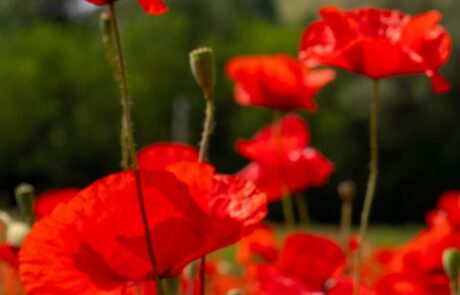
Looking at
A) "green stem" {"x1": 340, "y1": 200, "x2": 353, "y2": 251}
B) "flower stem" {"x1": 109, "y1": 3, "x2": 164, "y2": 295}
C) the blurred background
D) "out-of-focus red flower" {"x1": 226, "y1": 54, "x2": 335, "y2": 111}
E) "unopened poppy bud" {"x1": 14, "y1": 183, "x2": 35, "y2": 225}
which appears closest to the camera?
"flower stem" {"x1": 109, "y1": 3, "x2": 164, "y2": 295}

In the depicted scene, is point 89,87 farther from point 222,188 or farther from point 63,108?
point 222,188

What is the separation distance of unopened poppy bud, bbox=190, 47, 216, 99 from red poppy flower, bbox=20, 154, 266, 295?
0.17ft

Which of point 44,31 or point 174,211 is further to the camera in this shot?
point 44,31

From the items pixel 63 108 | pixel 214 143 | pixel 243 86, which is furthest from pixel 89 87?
pixel 243 86

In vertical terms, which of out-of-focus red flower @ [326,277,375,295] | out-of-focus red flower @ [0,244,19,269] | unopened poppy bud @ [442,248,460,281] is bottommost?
out-of-focus red flower @ [326,277,375,295]

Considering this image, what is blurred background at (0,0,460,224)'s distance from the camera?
16906 mm

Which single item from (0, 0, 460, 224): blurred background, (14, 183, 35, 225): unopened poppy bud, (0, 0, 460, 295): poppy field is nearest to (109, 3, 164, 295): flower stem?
(0, 0, 460, 295): poppy field

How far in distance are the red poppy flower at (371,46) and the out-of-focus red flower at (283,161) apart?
0.34 meters

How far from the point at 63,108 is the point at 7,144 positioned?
97cm

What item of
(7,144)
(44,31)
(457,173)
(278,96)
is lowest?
(457,173)

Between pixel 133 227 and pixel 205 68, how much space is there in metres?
0.09

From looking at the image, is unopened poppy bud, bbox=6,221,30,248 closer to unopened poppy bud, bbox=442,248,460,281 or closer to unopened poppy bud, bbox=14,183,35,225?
unopened poppy bud, bbox=14,183,35,225

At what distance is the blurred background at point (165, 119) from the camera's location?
16906 millimetres

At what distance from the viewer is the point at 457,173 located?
55.7 ft
